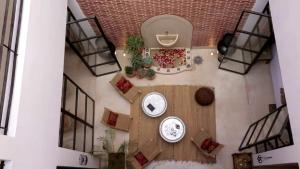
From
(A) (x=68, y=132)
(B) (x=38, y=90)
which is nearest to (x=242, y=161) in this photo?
(A) (x=68, y=132)

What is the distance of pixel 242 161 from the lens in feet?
17.4

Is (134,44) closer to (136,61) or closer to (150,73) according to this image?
(136,61)

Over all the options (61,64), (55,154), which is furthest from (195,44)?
(55,154)

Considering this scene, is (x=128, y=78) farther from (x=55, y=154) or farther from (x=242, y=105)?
(x=55, y=154)

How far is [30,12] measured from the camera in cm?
282

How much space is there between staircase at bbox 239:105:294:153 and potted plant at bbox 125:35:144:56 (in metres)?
2.56

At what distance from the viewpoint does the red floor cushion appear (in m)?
6.05

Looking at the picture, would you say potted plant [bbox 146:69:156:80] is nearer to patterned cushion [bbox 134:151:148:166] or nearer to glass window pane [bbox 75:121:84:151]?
patterned cushion [bbox 134:151:148:166]

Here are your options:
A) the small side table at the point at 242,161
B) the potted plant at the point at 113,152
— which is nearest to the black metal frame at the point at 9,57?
the potted plant at the point at 113,152

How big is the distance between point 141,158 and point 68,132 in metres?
1.83

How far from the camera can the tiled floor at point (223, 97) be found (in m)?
5.83

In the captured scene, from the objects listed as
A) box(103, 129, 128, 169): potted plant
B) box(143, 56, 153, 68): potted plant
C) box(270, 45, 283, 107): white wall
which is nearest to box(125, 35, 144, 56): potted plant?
box(143, 56, 153, 68): potted plant

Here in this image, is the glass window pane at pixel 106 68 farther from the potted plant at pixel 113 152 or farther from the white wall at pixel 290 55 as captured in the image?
the white wall at pixel 290 55

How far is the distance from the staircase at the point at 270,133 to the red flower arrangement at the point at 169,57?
192cm
